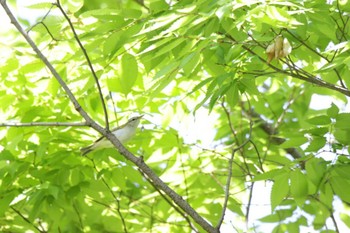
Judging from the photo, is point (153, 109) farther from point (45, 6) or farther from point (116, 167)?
point (45, 6)

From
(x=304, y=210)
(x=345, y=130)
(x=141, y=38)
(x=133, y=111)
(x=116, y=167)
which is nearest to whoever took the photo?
(x=141, y=38)

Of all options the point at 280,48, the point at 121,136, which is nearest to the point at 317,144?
the point at 280,48

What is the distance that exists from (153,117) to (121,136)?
26 cm

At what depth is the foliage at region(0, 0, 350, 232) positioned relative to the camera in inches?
107

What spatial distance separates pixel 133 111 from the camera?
11.7 feet

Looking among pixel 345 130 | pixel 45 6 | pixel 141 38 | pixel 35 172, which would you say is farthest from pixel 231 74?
pixel 35 172

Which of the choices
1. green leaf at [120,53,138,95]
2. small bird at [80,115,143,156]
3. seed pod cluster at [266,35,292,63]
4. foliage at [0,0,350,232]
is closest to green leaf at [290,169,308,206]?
foliage at [0,0,350,232]

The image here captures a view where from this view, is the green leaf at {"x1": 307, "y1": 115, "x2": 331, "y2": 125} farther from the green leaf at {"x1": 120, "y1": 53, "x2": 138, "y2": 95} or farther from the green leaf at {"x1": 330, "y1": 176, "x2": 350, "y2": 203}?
the green leaf at {"x1": 120, "y1": 53, "x2": 138, "y2": 95}

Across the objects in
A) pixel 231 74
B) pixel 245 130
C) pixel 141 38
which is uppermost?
pixel 245 130

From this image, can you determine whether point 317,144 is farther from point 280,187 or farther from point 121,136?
point 121,136

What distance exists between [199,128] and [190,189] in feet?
1.43

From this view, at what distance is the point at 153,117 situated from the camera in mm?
3791

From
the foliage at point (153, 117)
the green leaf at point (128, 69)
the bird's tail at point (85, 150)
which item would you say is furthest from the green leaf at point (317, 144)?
the bird's tail at point (85, 150)

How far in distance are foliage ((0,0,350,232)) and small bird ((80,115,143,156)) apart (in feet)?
0.17
